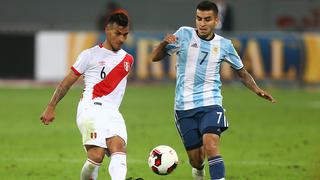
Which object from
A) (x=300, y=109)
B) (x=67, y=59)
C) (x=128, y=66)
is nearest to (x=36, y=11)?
(x=67, y=59)

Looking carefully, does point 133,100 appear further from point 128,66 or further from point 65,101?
point 128,66

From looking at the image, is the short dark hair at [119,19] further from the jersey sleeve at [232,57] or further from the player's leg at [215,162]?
the player's leg at [215,162]

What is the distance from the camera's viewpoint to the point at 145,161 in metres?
13.2

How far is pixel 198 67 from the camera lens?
10016 millimetres

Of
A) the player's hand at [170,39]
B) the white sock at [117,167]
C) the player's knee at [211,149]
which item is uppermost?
the player's hand at [170,39]

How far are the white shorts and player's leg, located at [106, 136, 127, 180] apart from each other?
0.05 m

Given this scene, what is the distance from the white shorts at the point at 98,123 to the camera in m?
9.23

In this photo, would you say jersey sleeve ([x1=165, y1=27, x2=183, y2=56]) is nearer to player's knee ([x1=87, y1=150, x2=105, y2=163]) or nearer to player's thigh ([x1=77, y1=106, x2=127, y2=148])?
player's thigh ([x1=77, y1=106, x2=127, y2=148])

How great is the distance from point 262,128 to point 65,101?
6785 millimetres

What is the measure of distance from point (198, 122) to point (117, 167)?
134 centimetres

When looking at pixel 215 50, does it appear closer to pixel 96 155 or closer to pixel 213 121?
pixel 213 121

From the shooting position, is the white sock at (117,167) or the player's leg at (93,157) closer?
the white sock at (117,167)

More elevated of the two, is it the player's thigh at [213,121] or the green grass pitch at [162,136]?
the player's thigh at [213,121]

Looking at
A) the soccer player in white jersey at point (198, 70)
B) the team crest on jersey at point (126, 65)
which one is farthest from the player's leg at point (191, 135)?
the team crest on jersey at point (126, 65)
